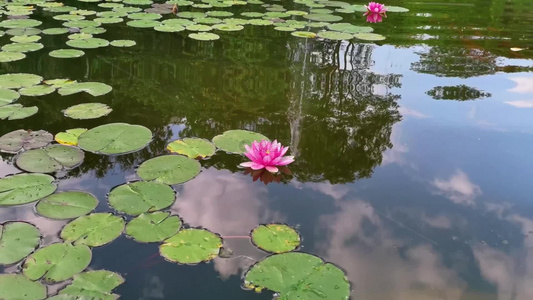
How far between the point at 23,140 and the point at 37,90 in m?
0.72

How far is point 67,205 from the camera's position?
1690 millimetres

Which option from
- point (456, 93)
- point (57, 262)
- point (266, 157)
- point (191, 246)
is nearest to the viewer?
point (57, 262)

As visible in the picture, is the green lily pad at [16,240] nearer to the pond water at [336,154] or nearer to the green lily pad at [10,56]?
the pond water at [336,154]

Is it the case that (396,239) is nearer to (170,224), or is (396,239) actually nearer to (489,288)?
(489,288)

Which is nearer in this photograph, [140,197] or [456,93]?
[140,197]

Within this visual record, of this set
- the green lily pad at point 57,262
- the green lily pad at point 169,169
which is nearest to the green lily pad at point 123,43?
the green lily pad at point 169,169

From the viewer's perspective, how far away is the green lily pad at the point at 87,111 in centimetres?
243

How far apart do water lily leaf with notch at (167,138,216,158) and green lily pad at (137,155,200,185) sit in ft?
0.18

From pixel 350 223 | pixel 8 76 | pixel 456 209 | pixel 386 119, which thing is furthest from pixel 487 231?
pixel 8 76

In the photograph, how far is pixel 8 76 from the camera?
2.94 m

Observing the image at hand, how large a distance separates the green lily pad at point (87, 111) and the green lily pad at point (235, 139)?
0.72 metres

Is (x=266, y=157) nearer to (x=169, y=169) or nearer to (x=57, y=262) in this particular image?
(x=169, y=169)

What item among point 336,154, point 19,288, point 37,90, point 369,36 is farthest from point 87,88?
point 369,36

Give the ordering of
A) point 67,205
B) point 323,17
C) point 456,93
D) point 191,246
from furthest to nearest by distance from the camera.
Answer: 1. point 323,17
2. point 456,93
3. point 67,205
4. point 191,246
